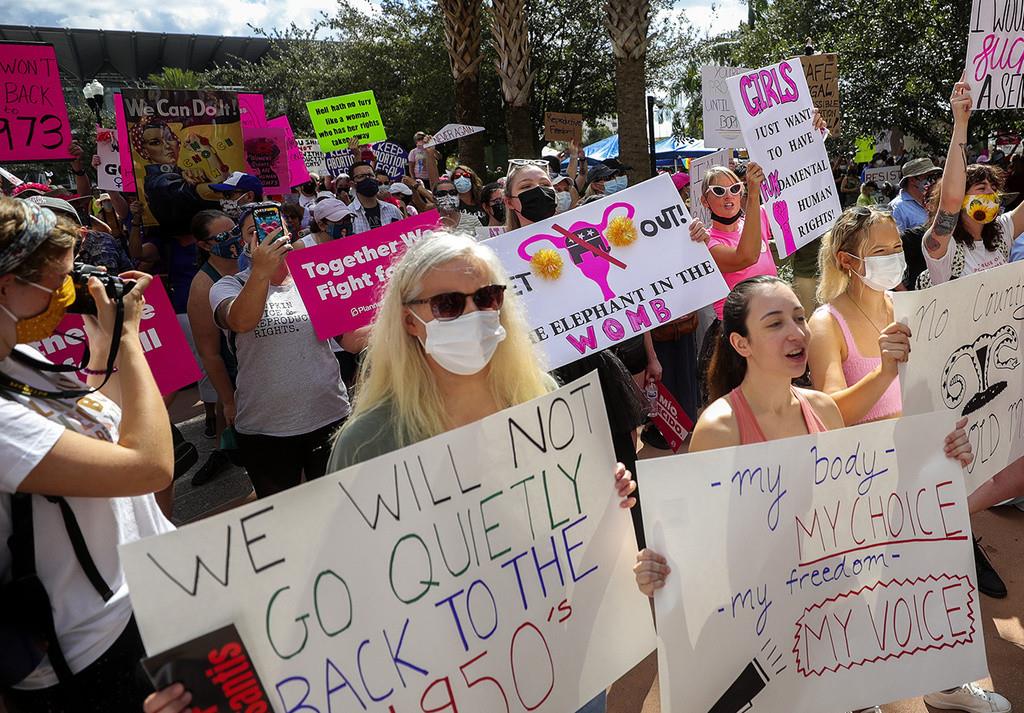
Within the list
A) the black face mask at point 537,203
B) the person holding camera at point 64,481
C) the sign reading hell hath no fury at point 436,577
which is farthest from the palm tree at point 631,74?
the person holding camera at point 64,481

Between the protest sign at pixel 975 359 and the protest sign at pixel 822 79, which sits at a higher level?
the protest sign at pixel 822 79

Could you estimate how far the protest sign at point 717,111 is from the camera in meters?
6.94

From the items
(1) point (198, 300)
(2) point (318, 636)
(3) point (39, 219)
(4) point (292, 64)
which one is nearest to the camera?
(2) point (318, 636)

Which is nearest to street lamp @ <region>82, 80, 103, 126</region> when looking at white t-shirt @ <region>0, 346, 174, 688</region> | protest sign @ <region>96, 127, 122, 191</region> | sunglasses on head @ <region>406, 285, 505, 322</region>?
protest sign @ <region>96, 127, 122, 191</region>

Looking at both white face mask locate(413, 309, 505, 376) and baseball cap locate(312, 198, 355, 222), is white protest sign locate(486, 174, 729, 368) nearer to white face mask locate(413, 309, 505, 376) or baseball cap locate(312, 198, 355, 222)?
white face mask locate(413, 309, 505, 376)

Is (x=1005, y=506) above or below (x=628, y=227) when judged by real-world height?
below

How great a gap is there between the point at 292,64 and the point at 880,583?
3691cm

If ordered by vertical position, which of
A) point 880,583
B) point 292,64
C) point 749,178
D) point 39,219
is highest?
point 292,64

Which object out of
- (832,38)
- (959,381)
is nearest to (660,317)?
(959,381)

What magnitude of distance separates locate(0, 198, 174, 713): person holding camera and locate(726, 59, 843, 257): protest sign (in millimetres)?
3386

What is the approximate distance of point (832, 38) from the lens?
15.0m

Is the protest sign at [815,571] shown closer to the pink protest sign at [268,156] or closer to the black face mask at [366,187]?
the black face mask at [366,187]

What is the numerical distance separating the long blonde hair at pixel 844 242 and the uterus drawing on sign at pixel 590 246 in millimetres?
889

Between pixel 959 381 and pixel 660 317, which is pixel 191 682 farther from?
pixel 660 317
